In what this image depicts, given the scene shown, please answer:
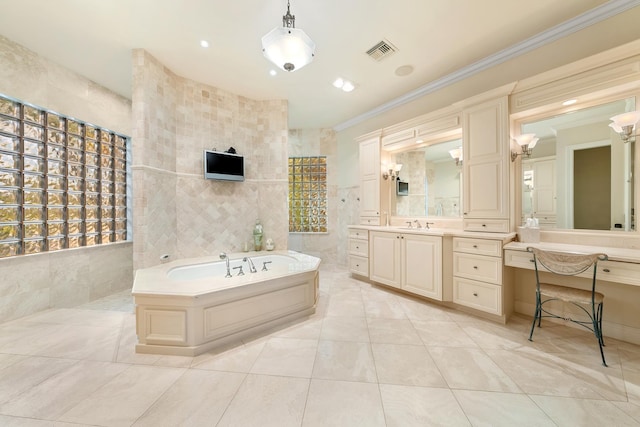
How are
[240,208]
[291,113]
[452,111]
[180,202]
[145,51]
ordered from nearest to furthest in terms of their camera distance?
[145,51] < [452,111] < [180,202] < [240,208] < [291,113]

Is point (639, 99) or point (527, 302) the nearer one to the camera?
point (639, 99)

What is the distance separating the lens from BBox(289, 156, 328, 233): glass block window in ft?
16.4

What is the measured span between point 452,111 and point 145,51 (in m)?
3.69

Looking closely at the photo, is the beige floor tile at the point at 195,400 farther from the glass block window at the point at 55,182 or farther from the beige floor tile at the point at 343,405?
the glass block window at the point at 55,182

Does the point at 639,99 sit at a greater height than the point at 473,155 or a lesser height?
greater

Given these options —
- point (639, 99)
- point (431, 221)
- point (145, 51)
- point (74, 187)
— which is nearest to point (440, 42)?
point (639, 99)

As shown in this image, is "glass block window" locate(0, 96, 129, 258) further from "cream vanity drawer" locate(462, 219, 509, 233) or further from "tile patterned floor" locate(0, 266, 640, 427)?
"cream vanity drawer" locate(462, 219, 509, 233)

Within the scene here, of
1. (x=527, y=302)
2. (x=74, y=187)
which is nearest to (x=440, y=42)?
(x=527, y=302)

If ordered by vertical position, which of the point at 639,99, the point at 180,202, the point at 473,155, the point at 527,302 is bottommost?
the point at 527,302

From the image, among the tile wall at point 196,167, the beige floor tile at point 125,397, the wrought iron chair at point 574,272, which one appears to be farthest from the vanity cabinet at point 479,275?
the beige floor tile at point 125,397

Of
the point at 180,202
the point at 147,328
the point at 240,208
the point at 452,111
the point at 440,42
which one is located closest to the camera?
the point at 147,328

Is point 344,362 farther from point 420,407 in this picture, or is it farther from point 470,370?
point 470,370

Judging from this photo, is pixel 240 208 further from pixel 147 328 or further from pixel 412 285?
pixel 412 285

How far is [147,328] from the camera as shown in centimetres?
186
